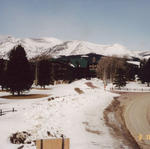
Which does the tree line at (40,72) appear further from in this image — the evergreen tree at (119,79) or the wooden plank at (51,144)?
the wooden plank at (51,144)

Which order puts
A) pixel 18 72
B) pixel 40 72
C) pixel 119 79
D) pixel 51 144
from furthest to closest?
pixel 119 79
pixel 40 72
pixel 18 72
pixel 51 144

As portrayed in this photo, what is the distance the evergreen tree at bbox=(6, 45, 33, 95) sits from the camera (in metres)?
38.5

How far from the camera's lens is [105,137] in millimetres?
13508

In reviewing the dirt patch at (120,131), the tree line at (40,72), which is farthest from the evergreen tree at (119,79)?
the dirt patch at (120,131)

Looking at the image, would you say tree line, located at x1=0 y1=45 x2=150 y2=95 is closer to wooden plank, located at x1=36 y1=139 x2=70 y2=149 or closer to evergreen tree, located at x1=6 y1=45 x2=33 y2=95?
evergreen tree, located at x1=6 y1=45 x2=33 y2=95

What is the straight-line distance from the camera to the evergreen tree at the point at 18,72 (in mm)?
38469

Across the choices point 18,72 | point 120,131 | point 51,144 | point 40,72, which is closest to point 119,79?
point 40,72

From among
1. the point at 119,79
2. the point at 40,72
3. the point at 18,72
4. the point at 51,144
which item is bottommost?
the point at 51,144

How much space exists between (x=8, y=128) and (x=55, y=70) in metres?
76.6

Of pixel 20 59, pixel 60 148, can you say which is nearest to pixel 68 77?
pixel 20 59

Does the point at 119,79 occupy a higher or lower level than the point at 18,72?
lower

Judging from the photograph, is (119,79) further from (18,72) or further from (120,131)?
(120,131)

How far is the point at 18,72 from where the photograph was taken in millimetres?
38656

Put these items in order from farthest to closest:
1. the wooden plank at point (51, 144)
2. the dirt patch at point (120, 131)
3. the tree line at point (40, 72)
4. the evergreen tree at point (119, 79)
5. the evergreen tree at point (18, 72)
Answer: the evergreen tree at point (119, 79) < the tree line at point (40, 72) < the evergreen tree at point (18, 72) < the dirt patch at point (120, 131) < the wooden plank at point (51, 144)
